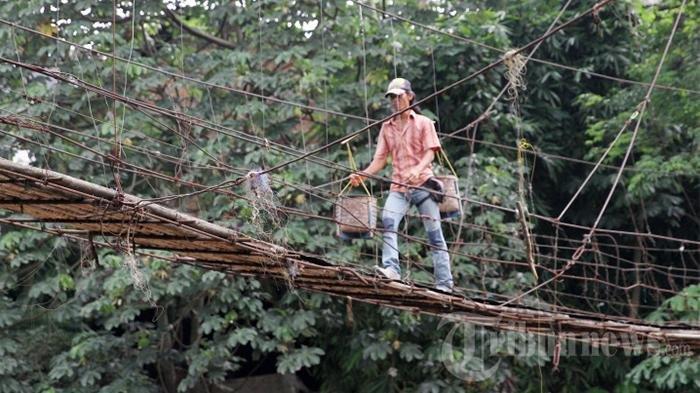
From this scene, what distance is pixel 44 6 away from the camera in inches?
286

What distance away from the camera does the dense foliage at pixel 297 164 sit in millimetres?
7258

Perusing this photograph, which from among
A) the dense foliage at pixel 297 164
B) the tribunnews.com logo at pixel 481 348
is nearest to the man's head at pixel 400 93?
the dense foliage at pixel 297 164

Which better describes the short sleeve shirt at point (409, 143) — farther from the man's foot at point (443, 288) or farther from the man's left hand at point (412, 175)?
the man's foot at point (443, 288)

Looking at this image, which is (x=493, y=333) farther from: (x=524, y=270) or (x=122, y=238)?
(x=122, y=238)

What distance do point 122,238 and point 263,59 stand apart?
346 cm

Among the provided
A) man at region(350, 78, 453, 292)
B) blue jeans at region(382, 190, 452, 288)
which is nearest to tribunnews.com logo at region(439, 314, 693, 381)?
blue jeans at region(382, 190, 452, 288)

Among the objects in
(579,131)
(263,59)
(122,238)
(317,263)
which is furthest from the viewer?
(579,131)

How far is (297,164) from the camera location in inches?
290

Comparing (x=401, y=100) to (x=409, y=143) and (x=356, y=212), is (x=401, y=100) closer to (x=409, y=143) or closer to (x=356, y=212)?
(x=409, y=143)

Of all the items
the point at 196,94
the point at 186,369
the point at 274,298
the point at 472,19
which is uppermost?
the point at 472,19

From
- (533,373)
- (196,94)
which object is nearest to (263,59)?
(196,94)

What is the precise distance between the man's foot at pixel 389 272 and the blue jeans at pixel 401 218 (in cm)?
8

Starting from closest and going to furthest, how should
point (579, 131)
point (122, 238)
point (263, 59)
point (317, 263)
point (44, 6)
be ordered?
point (122, 238) → point (317, 263) → point (44, 6) → point (263, 59) → point (579, 131)

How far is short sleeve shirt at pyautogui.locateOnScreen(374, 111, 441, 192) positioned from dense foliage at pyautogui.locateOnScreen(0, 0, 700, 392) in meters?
1.34
